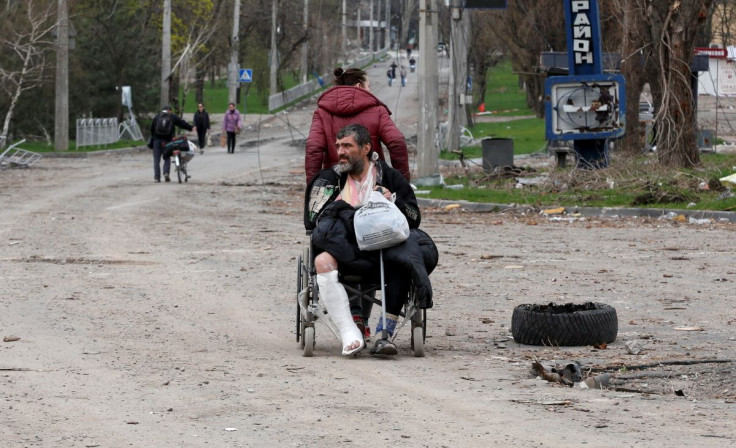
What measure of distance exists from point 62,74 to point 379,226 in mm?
38843

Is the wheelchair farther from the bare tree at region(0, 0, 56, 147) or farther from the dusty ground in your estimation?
the bare tree at region(0, 0, 56, 147)

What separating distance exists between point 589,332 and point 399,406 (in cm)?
259

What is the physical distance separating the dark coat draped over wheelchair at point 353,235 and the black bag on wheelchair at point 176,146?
20.9 metres

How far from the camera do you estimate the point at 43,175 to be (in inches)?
1308

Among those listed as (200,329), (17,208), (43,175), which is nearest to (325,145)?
(200,329)

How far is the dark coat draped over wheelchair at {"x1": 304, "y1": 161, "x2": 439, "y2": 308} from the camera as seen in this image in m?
8.43

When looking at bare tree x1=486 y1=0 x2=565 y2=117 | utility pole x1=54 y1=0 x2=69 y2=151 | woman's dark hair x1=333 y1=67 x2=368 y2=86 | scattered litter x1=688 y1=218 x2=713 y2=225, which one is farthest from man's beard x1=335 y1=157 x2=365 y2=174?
utility pole x1=54 y1=0 x2=69 y2=151

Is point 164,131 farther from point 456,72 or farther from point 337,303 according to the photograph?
point 337,303

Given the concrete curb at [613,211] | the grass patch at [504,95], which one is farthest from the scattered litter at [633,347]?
the grass patch at [504,95]

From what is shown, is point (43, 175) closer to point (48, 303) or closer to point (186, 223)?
point (186, 223)

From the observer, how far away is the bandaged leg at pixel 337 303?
27.7ft

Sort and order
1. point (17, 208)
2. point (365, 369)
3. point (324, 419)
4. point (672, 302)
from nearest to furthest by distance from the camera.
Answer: point (324, 419) → point (365, 369) → point (672, 302) → point (17, 208)

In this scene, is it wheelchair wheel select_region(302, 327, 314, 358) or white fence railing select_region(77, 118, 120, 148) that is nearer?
wheelchair wheel select_region(302, 327, 314, 358)

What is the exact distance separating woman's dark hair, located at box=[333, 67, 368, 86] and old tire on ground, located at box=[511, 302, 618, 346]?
204 centimetres
